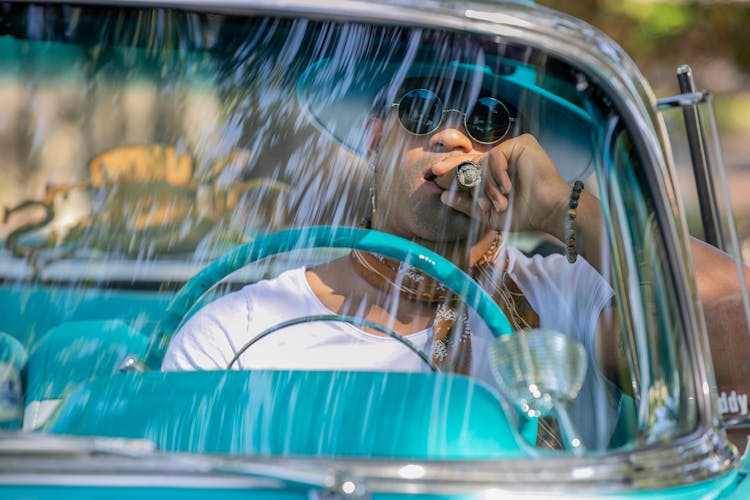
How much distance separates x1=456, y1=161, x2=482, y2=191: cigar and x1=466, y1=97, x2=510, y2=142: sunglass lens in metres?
0.09

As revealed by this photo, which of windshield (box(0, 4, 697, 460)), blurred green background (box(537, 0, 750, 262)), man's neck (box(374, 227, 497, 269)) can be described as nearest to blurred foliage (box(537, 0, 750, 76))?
blurred green background (box(537, 0, 750, 262))

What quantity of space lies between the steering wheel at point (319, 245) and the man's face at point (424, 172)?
138 millimetres

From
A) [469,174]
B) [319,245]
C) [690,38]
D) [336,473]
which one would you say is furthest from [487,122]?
[690,38]

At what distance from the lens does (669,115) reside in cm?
151

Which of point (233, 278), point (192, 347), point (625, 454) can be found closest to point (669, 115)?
point (625, 454)

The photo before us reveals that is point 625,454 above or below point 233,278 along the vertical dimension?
below

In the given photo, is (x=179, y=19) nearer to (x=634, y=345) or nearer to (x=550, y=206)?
(x=550, y=206)

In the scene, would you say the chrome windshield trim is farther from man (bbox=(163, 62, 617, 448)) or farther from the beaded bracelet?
the beaded bracelet

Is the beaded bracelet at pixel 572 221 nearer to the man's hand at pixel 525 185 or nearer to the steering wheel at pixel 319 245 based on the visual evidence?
the man's hand at pixel 525 185

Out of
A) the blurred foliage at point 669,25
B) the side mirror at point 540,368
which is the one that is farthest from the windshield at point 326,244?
the blurred foliage at point 669,25

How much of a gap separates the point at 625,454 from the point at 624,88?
0.52 meters

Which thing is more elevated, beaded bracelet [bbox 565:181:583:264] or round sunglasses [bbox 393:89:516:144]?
round sunglasses [bbox 393:89:516:144]

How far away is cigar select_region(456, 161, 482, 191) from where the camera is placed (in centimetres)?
171

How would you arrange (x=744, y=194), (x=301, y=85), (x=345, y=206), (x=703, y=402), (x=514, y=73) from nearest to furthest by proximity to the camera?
(x=703, y=402)
(x=514, y=73)
(x=301, y=85)
(x=345, y=206)
(x=744, y=194)
